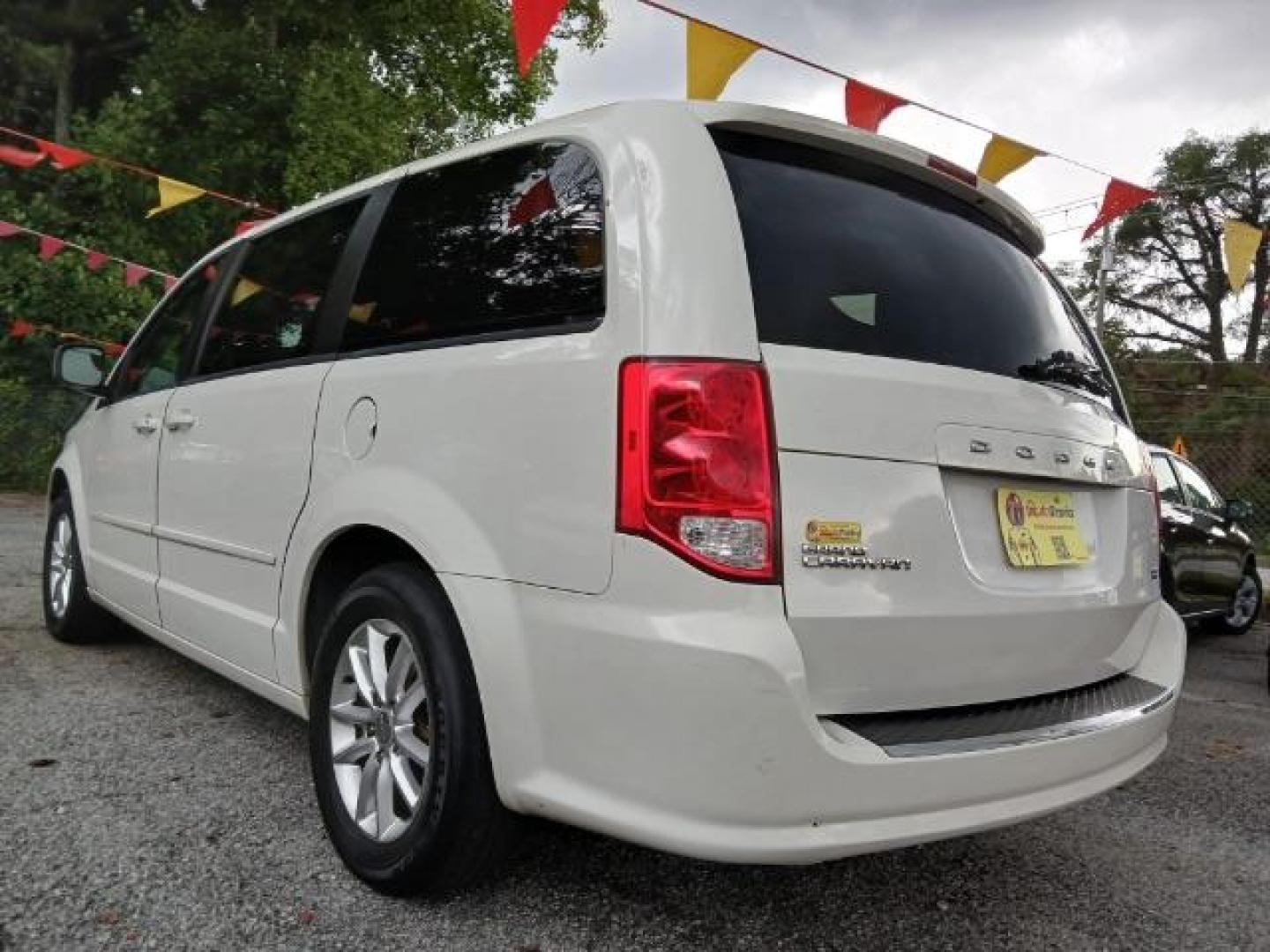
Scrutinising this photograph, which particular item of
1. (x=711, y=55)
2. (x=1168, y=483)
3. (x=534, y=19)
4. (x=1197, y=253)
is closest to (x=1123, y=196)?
(x=1168, y=483)

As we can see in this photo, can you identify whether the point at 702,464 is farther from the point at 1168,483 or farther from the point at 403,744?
the point at 1168,483

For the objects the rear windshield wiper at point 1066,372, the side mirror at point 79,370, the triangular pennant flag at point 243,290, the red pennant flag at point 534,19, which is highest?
the red pennant flag at point 534,19

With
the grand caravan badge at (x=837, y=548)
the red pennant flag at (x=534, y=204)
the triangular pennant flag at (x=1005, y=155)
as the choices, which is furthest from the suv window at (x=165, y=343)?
the triangular pennant flag at (x=1005, y=155)

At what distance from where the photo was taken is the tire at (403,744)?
1954 mm

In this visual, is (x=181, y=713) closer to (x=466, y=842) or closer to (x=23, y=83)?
(x=466, y=842)

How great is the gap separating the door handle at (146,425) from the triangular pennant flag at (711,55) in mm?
3287

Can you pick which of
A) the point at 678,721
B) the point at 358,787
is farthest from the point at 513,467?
the point at 358,787

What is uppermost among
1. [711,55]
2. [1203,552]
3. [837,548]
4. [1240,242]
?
[711,55]

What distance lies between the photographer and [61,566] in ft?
14.8

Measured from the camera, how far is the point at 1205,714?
4770 millimetres

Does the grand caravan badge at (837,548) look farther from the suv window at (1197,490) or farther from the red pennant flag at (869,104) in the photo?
the suv window at (1197,490)

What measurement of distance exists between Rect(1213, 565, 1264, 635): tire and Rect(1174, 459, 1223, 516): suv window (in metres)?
0.68

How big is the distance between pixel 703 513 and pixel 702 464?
86mm

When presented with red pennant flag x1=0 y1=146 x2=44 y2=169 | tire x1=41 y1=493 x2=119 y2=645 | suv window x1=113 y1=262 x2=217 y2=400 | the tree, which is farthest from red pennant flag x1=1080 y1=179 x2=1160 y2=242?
the tree
